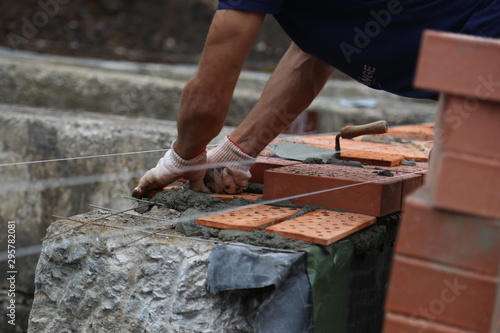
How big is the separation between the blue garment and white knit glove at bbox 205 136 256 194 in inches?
20.9

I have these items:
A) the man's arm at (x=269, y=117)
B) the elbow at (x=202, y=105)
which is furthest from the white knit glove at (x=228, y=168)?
the elbow at (x=202, y=105)

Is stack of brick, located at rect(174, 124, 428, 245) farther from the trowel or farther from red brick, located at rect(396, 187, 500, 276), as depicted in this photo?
red brick, located at rect(396, 187, 500, 276)

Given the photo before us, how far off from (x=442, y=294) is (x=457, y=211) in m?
0.20

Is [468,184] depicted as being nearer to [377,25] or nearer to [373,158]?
[377,25]

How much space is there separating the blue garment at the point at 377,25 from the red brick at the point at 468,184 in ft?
2.84

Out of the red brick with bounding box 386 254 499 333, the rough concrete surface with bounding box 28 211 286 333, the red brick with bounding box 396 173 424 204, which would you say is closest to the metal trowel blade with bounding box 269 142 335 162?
the red brick with bounding box 396 173 424 204

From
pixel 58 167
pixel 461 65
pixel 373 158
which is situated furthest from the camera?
pixel 58 167

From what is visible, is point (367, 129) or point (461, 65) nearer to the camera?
point (461, 65)

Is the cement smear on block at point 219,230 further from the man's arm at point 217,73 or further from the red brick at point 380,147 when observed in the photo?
the red brick at point 380,147

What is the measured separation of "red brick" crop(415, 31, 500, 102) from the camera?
1496 millimetres

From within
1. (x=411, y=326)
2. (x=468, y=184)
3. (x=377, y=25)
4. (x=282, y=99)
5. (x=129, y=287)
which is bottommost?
(x=129, y=287)

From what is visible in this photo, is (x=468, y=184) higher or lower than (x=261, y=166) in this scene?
higher

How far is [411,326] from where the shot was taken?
5.41 ft

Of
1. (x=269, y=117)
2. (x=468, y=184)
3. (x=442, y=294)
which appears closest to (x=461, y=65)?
(x=468, y=184)
